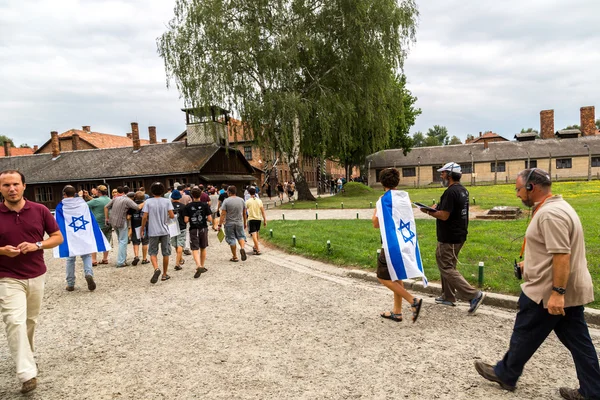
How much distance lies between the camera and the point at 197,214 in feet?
29.9

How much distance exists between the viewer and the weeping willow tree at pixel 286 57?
24.4 metres

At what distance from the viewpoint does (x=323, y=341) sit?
4.86 meters

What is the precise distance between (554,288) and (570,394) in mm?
1034

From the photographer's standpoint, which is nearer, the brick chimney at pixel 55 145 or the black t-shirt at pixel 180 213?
the black t-shirt at pixel 180 213

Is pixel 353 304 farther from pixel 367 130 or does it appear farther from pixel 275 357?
pixel 367 130

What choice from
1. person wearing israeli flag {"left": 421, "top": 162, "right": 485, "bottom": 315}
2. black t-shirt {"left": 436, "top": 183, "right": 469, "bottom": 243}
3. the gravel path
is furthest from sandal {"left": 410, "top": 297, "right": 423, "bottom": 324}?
black t-shirt {"left": 436, "top": 183, "right": 469, "bottom": 243}

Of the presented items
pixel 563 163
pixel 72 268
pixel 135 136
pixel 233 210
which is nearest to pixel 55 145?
pixel 135 136

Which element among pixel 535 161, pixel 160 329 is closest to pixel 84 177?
pixel 160 329

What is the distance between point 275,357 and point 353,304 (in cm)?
214

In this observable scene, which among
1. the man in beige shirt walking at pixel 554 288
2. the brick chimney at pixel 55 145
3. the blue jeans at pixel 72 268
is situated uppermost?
the brick chimney at pixel 55 145

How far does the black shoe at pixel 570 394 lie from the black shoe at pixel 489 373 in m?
0.37

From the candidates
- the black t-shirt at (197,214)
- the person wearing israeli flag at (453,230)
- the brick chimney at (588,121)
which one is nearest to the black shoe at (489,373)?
the person wearing israeli flag at (453,230)

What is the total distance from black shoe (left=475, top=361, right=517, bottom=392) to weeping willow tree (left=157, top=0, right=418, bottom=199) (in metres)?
21.5

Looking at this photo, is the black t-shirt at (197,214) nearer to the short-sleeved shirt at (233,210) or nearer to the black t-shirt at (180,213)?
the black t-shirt at (180,213)
